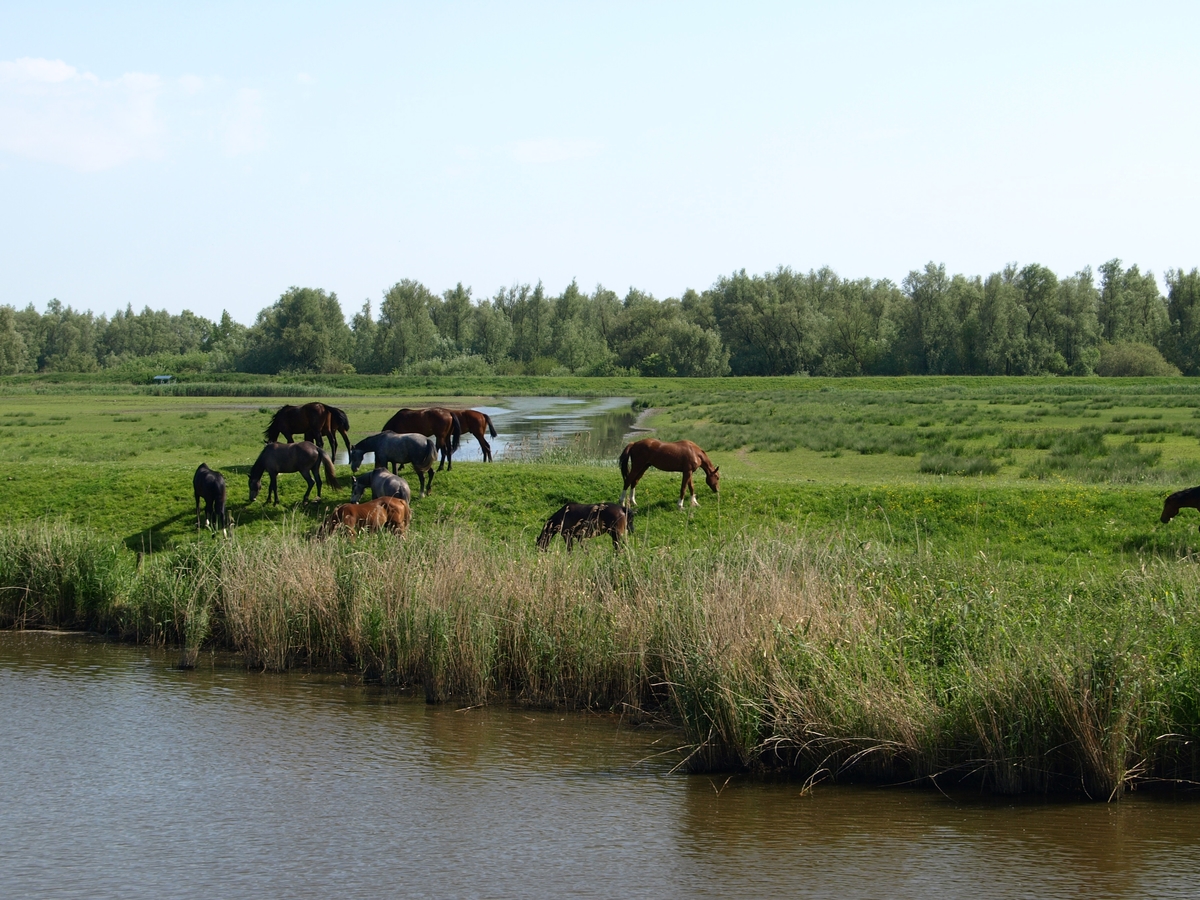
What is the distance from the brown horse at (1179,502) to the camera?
17906mm

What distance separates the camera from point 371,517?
54.8ft

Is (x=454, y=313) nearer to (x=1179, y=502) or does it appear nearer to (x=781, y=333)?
(x=781, y=333)

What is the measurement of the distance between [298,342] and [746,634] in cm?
11887

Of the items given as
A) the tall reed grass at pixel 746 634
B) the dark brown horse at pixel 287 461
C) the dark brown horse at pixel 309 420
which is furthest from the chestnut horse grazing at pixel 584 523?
→ the dark brown horse at pixel 309 420

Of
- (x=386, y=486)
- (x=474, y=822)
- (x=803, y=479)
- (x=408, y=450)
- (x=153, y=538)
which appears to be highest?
(x=408, y=450)

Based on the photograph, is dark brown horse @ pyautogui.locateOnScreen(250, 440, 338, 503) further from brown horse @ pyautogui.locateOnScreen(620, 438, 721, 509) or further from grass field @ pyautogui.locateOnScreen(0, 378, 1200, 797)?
brown horse @ pyautogui.locateOnScreen(620, 438, 721, 509)

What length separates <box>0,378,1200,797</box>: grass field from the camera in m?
9.43

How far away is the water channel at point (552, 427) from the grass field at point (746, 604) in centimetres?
933

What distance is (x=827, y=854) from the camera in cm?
812

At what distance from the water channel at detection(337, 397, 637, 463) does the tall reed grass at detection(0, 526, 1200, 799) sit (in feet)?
47.4

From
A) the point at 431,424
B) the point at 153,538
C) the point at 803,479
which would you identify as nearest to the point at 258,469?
the point at 153,538

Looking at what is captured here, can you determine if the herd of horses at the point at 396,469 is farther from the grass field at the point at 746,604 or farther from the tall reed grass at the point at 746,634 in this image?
the tall reed grass at the point at 746,634

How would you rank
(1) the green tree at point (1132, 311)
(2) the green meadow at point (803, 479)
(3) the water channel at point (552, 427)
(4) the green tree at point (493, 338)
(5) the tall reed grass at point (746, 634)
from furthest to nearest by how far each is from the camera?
1. (4) the green tree at point (493, 338)
2. (1) the green tree at point (1132, 311)
3. (3) the water channel at point (552, 427)
4. (2) the green meadow at point (803, 479)
5. (5) the tall reed grass at point (746, 634)

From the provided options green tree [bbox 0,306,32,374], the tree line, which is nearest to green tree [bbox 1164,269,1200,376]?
the tree line
